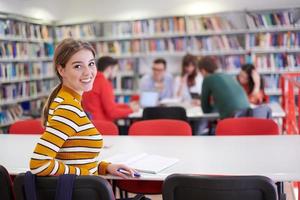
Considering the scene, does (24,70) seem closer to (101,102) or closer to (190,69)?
(190,69)

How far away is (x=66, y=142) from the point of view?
1.62 meters

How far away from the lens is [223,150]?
232cm

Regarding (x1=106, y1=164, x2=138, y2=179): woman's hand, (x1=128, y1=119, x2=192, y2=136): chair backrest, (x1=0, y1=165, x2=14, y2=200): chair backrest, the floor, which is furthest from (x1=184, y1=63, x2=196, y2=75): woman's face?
(x1=0, y1=165, x2=14, y2=200): chair backrest

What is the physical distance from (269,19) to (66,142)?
5208mm

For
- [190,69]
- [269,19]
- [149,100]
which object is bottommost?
[149,100]

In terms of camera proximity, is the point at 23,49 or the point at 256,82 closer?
the point at 256,82

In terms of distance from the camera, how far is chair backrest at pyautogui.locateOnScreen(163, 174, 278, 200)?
1468 millimetres

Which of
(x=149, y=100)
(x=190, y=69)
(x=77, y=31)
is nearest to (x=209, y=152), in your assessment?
(x=149, y=100)

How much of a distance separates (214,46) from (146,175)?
4.99 metres

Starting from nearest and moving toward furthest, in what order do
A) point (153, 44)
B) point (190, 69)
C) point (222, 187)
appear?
point (222, 187) → point (190, 69) → point (153, 44)

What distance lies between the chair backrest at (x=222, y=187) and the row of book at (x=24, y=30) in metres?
4.70

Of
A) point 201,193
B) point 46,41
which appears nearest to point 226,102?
point 201,193

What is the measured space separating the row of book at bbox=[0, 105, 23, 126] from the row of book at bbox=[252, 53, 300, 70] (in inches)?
143

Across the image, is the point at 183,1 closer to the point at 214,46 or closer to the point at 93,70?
the point at 214,46
